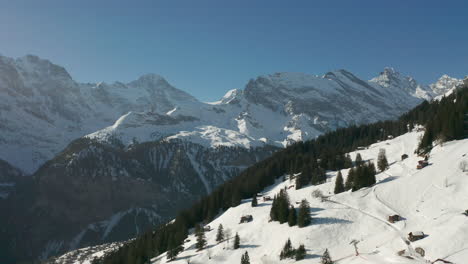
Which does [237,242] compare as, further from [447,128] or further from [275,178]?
[275,178]

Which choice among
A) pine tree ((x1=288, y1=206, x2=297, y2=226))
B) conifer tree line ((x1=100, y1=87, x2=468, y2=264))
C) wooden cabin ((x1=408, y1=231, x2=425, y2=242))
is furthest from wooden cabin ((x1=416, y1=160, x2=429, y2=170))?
wooden cabin ((x1=408, y1=231, x2=425, y2=242))

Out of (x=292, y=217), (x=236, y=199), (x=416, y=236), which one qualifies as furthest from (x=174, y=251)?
(x=416, y=236)

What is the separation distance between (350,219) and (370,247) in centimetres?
1495

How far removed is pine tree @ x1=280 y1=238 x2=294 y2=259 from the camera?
68.1m

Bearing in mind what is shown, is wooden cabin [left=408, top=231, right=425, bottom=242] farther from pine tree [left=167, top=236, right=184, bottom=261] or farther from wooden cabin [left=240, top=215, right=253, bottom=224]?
pine tree [left=167, top=236, right=184, bottom=261]

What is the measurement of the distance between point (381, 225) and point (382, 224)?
51 cm

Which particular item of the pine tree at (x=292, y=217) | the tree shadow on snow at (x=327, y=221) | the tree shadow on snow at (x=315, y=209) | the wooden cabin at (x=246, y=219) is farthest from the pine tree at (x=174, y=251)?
the tree shadow on snow at (x=327, y=221)

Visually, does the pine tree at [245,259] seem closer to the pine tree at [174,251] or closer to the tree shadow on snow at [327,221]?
the tree shadow on snow at [327,221]

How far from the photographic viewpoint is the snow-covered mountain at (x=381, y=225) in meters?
54.7

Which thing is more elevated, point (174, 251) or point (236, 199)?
point (236, 199)

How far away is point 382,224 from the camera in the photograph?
6931 cm

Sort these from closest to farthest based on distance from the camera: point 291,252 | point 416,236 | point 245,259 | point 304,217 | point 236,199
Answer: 1. point 416,236
2. point 291,252
3. point 245,259
4. point 304,217
5. point 236,199

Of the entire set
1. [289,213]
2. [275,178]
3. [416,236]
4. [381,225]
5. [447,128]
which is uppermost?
[447,128]

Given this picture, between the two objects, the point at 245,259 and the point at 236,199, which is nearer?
the point at 245,259
